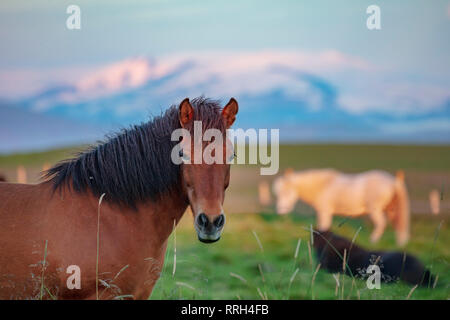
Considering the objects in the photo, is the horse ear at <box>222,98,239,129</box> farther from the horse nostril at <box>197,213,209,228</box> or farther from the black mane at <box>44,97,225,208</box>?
the horse nostril at <box>197,213,209,228</box>

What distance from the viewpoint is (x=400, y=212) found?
53.0 ft

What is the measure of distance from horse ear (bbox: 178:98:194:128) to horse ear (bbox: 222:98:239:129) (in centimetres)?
29

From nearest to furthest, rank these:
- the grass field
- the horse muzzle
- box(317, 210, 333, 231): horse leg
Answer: the horse muzzle, the grass field, box(317, 210, 333, 231): horse leg

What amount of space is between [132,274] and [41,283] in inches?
28.3

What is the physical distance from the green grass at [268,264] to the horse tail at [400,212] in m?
0.39

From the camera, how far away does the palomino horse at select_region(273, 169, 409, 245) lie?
53.2ft

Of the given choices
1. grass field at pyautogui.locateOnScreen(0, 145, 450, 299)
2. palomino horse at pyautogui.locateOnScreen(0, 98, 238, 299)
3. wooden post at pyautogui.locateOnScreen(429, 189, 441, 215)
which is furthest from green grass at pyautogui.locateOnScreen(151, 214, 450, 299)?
wooden post at pyautogui.locateOnScreen(429, 189, 441, 215)

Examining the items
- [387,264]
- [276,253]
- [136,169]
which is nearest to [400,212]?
[276,253]

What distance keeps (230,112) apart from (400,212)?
44.4ft

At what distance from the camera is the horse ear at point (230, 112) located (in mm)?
4105

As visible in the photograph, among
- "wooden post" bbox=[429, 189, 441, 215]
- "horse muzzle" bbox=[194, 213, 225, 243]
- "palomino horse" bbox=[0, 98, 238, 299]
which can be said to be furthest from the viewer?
"wooden post" bbox=[429, 189, 441, 215]

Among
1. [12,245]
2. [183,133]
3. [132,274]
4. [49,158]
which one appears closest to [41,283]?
[12,245]

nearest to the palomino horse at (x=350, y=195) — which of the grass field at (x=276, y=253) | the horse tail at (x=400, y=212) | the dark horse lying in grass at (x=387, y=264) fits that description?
the horse tail at (x=400, y=212)

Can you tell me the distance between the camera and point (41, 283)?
12.6ft
